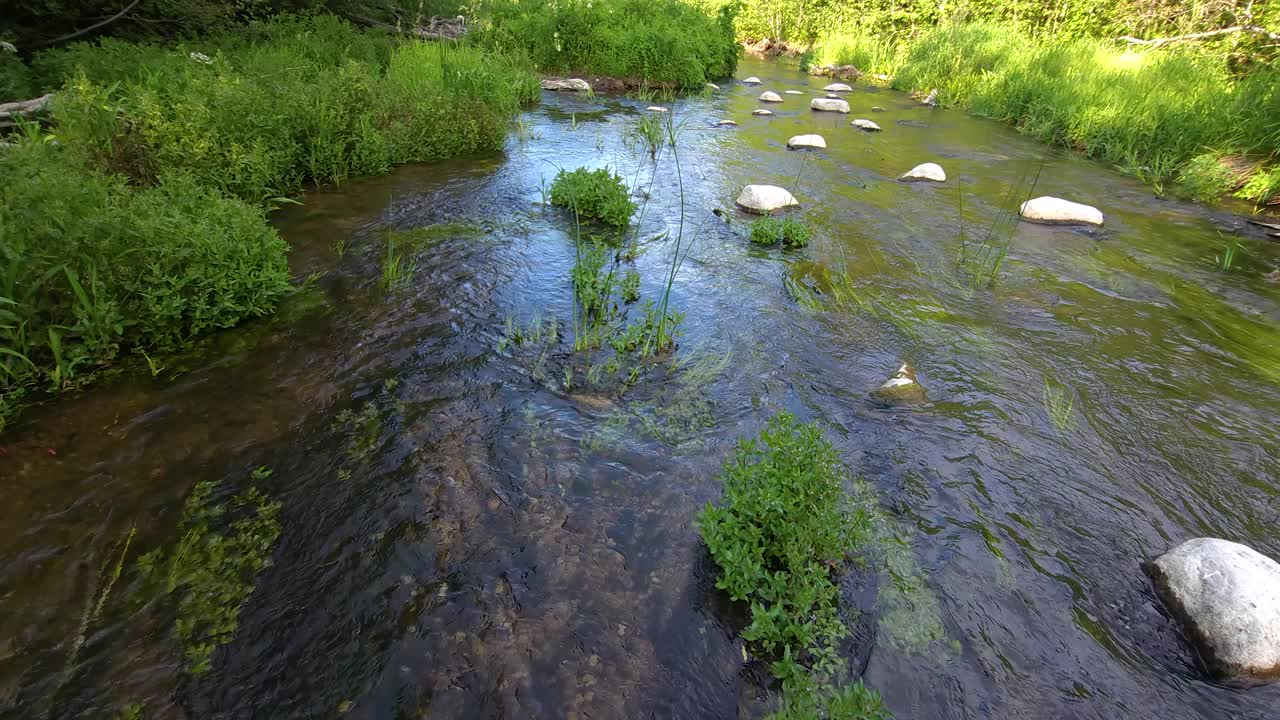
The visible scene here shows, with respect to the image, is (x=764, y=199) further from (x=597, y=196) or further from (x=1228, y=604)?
(x=1228, y=604)

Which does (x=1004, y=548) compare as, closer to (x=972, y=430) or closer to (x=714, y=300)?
(x=972, y=430)

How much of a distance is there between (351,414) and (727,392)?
2407 mm

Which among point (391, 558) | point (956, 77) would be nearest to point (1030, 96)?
point (956, 77)

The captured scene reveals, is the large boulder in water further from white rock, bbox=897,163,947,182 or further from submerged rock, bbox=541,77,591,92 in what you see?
submerged rock, bbox=541,77,591,92

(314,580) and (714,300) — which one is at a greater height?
(714,300)

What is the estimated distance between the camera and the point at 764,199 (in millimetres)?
7441

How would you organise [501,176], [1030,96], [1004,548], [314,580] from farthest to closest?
1. [1030,96]
2. [501,176]
3. [1004,548]
4. [314,580]

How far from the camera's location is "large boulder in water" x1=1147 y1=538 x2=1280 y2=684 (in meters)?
2.47

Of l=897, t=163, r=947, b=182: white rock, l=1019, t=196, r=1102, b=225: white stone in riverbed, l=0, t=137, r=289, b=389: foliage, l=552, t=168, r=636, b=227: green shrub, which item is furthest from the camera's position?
l=897, t=163, r=947, b=182: white rock

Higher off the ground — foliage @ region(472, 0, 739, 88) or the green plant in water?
foliage @ region(472, 0, 739, 88)

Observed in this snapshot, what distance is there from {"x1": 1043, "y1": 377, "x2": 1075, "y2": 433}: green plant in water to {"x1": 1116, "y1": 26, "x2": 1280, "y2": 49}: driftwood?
11087 millimetres

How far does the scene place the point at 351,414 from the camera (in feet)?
12.0

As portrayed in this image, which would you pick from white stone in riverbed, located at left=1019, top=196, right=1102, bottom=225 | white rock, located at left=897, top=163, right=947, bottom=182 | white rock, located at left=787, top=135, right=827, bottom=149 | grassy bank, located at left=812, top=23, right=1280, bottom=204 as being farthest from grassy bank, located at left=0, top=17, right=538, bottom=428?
grassy bank, located at left=812, top=23, right=1280, bottom=204

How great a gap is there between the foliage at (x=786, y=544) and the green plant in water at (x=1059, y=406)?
2.02m
